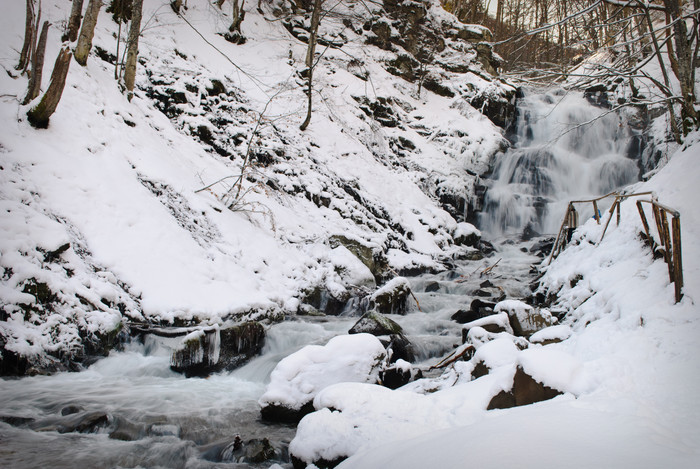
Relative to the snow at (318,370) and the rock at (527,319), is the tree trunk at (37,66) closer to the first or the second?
the snow at (318,370)

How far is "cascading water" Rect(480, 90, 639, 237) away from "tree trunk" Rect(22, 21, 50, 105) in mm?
13211

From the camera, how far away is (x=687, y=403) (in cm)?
198

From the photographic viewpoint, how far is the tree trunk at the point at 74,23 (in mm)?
7481

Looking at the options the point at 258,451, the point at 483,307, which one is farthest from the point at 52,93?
the point at 483,307

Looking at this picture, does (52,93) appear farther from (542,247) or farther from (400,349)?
(542,247)

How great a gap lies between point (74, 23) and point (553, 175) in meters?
15.5

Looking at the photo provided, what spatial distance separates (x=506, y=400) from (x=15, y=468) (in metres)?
3.36

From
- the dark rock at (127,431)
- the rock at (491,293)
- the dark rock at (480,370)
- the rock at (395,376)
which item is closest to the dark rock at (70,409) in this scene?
the dark rock at (127,431)

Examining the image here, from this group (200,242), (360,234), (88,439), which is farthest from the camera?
(360,234)

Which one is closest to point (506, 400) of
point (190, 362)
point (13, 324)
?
point (190, 362)

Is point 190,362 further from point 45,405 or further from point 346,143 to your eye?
point 346,143

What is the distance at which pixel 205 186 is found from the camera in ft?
25.9

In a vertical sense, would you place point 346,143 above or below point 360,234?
above

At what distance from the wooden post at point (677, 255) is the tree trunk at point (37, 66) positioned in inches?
312
